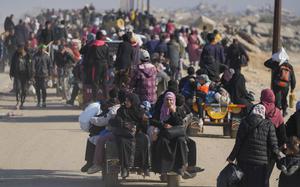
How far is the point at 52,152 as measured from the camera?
58.5ft

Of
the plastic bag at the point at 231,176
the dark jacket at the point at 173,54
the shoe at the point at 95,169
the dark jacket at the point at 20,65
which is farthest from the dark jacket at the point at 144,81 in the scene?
the dark jacket at the point at 173,54

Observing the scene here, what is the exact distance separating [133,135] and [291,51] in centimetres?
6985

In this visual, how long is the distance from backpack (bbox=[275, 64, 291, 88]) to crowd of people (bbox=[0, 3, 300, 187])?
21 millimetres

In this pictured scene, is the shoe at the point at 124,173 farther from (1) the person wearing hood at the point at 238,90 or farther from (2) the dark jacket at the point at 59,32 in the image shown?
(2) the dark jacket at the point at 59,32

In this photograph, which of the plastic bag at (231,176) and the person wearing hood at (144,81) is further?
the person wearing hood at (144,81)

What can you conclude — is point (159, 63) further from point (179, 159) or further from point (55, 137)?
point (179, 159)

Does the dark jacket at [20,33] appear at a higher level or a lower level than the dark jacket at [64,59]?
higher

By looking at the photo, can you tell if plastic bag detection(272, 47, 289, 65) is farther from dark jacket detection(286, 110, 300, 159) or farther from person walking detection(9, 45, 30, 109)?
dark jacket detection(286, 110, 300, 159)

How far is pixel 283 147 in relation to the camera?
12.6 metres

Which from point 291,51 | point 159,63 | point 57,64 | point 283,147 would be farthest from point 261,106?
point 291,51

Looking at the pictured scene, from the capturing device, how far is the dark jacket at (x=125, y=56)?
22.1m

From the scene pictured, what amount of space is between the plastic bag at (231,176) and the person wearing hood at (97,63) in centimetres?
1092

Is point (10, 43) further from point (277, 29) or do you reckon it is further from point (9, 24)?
point (277, 29)

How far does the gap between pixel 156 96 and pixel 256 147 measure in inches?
331
